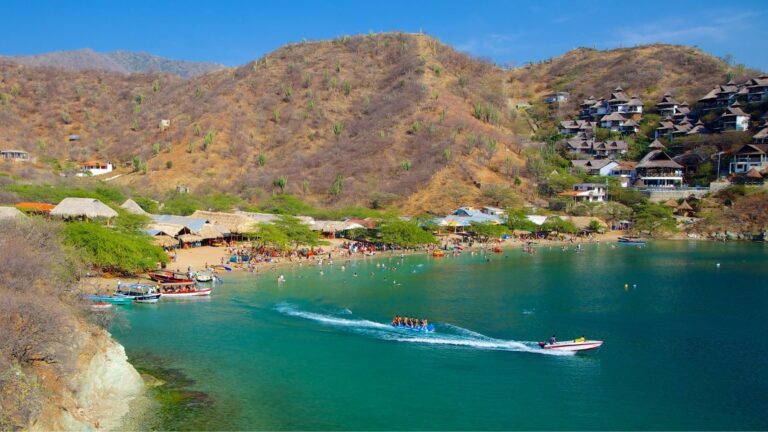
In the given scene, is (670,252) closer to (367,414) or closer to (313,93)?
(367,414)

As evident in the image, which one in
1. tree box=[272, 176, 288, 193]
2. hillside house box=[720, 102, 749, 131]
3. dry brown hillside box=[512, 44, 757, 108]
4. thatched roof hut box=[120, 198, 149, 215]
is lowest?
thatched roof hut box=[120, 198, 149, 215]

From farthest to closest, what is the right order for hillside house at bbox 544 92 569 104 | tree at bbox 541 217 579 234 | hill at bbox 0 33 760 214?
1. hillside house at bbox 544 92 569 104
2. hill at bbox 0 33 760 214
3. tree at bbox 541 217 579 234

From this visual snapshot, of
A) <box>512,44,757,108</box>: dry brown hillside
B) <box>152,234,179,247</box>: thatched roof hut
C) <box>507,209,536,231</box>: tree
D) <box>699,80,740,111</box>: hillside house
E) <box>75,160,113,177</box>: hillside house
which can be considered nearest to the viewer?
<box>152,234,179,247</box>: thatched roof hut

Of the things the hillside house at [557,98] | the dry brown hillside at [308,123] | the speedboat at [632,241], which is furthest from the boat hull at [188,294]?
the hillside house at [557,98]

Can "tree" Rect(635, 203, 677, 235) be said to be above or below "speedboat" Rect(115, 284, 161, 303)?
above

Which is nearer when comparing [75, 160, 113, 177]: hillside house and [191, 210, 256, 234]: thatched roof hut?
[191, 210, 256, 234]: thatched roof hut

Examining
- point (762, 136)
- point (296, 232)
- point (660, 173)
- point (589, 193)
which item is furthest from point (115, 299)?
point (762, 136)

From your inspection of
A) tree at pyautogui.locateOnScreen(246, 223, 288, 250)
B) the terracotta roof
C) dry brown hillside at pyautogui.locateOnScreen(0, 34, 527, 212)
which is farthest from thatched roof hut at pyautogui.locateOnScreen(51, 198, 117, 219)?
the terracotta roof

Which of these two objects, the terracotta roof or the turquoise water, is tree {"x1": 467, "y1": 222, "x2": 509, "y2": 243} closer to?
the turquoise water

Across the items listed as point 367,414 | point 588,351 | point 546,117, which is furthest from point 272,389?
point 546,117
